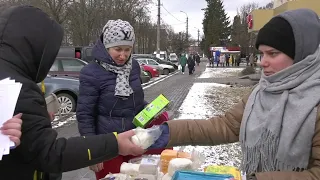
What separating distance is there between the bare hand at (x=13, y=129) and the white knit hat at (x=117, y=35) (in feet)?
6.05

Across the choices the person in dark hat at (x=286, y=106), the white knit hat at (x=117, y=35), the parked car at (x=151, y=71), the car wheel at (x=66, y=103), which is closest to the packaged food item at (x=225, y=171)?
the person in dark hat at (x=286, y=106)

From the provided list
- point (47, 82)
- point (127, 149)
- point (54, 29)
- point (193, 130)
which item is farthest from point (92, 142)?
point (47, 82)

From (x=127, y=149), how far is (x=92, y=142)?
0.21m

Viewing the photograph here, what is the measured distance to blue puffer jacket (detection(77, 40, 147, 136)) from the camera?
3.14 meters

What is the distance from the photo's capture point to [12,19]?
1.67m

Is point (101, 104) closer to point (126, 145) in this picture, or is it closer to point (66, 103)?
point (126, 145)

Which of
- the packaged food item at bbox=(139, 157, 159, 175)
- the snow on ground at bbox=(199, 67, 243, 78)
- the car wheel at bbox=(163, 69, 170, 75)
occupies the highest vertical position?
the packaged food item at bbox=(139, 157, 159, 175)

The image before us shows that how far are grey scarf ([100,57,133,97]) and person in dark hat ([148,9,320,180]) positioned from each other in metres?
1.30

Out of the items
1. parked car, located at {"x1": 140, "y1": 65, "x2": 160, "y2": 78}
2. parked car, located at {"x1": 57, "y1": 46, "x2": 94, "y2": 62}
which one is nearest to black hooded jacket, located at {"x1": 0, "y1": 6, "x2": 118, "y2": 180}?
parked car, located at {"x1": 57, "y1": 46, "x2": 94, "y2": 62}

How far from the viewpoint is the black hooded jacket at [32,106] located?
5.32ft

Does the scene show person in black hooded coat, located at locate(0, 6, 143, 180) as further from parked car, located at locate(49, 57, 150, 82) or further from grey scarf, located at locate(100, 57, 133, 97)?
parked car, located at locate(49, 57, 150, 82)

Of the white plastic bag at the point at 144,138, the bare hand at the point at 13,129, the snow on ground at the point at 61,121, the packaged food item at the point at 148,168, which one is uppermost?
the bare hand at the point at 13,129

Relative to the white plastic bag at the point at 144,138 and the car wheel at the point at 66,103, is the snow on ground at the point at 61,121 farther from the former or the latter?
the white plastic bag at the point at 144,138

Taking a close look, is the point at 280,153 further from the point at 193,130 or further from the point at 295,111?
the point at 193,130
